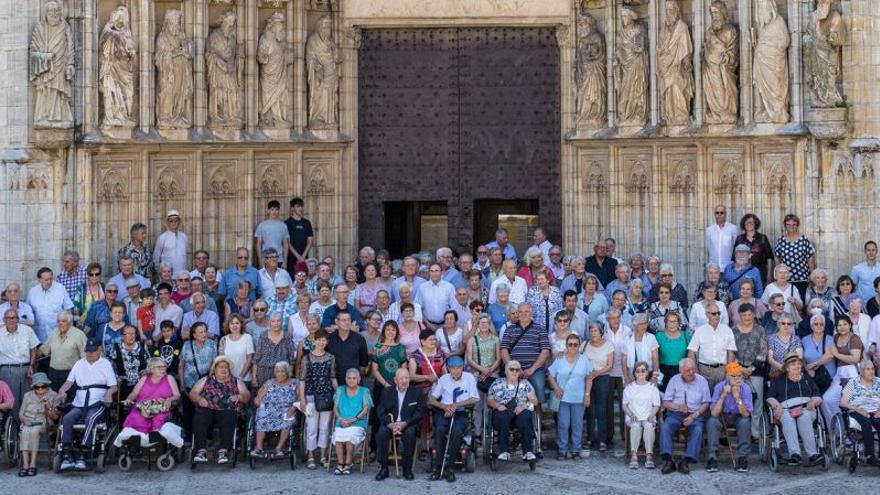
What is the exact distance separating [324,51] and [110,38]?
2.62 meters

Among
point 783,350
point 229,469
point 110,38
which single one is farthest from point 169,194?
point 783,350

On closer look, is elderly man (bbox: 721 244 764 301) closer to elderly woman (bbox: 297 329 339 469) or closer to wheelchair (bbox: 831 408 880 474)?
wheelchair (bbox: 831 408 880 474)

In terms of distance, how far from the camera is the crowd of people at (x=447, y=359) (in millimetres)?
12875

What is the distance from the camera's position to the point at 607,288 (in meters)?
14.9

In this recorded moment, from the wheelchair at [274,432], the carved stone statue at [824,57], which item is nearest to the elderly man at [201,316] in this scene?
the wheelchair at [274,432]

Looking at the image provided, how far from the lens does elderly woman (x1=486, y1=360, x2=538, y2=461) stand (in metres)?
12.9

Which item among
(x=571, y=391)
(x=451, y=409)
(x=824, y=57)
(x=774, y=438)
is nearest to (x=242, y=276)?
(x=451, y=409)

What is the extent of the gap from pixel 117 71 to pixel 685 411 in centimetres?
779

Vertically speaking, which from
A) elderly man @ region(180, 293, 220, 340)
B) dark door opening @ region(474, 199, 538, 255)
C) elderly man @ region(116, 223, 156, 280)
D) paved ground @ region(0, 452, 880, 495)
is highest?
dark door opening @ region(474, 199, 538, 255)

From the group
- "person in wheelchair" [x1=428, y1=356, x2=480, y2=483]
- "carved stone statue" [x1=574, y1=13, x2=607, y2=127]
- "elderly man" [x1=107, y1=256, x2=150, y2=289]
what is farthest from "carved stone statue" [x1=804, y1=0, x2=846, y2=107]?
"elderly man" [x1=107, y1=256, x2=150, y2=289]

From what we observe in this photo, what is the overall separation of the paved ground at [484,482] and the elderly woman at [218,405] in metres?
0.20

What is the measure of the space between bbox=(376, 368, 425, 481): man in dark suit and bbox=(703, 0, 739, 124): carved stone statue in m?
5.43

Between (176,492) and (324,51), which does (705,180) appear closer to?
(324,51)

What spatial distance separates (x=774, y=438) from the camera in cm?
1277
